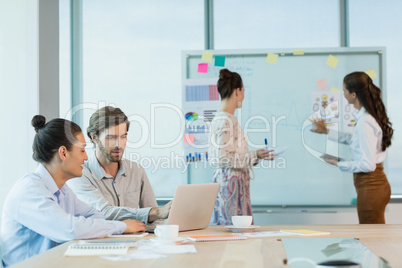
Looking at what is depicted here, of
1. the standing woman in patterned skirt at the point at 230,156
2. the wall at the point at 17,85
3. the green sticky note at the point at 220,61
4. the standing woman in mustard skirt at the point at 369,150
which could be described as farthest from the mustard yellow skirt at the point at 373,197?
the wall at the point at 17,85

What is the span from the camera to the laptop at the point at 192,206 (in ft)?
7.09

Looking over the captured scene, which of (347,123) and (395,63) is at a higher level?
(395,63)

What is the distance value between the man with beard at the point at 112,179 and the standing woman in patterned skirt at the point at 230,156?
23.4 inches

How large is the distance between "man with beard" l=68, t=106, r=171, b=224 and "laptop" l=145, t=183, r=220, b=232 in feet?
0.69

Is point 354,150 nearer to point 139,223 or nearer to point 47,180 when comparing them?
point 139,223

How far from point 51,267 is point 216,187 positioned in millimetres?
1041

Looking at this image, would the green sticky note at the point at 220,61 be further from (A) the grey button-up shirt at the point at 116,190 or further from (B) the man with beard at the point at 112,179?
(A) the grey button-up shirt at the point at 116,190

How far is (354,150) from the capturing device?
333 cm

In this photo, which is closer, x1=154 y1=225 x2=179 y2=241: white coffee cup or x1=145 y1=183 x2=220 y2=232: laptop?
x1=154 y1=225 x2=179 y2=241: white coffee cup

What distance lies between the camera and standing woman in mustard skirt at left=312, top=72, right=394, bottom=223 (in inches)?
127

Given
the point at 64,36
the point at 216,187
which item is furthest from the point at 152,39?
the point at 216,187

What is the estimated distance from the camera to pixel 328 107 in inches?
164

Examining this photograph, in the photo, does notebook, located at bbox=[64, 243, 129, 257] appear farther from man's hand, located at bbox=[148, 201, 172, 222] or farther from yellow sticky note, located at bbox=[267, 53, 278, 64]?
yellow sticky note, located at bbox=[267, 53, 278, 64]

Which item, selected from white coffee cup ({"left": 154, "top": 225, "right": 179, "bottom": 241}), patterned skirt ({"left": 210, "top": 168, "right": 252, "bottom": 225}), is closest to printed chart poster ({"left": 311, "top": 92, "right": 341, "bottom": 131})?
patterned skirt ({"left": 210, "top": 168, "right": 252, "bottom": 225})
